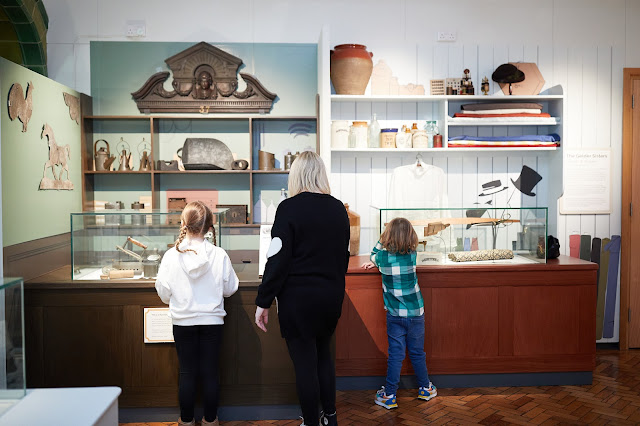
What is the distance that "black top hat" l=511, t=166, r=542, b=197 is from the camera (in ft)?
16.3

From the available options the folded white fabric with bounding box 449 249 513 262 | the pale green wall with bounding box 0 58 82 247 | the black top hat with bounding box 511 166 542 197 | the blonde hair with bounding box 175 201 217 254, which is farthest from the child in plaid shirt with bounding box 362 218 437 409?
the pale green wall with bounding box 0 58 82 247

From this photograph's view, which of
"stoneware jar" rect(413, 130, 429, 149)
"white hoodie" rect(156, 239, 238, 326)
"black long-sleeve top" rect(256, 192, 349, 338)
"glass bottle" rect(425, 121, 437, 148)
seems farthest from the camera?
"glass bottle" rect(425, 121, 437, 148)

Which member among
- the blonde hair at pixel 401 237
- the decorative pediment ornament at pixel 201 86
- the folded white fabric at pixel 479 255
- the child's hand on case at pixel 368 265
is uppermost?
the decorative pediment ornament at pixel 201 86

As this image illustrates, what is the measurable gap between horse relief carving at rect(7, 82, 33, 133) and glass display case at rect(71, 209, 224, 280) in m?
0.94

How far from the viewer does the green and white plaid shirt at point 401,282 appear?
11.9 feet

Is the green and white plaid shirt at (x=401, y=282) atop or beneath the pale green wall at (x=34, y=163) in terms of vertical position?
beneath

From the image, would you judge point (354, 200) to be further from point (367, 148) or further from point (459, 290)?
Answer: point (459, 290)

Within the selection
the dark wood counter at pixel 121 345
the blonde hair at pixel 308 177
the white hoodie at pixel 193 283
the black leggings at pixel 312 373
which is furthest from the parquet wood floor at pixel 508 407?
the blonde hair at pixel 308 177

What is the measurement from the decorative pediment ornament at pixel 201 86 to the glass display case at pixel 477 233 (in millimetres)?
1799

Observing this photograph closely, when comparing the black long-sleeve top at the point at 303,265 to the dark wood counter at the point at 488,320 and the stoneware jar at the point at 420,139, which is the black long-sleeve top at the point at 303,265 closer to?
the dark wood counter at the point at 488,320

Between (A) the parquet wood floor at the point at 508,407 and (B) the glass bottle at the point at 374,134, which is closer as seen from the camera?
(A) the parquet wood floor at the point at 508,407

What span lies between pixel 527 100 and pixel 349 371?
8.81 ft

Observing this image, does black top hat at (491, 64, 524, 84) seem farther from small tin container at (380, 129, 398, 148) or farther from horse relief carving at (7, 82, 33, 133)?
horse relief carving at (7, 82, 33, 133)

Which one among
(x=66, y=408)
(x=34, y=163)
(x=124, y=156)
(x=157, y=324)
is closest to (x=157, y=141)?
(x=124, y=156)
